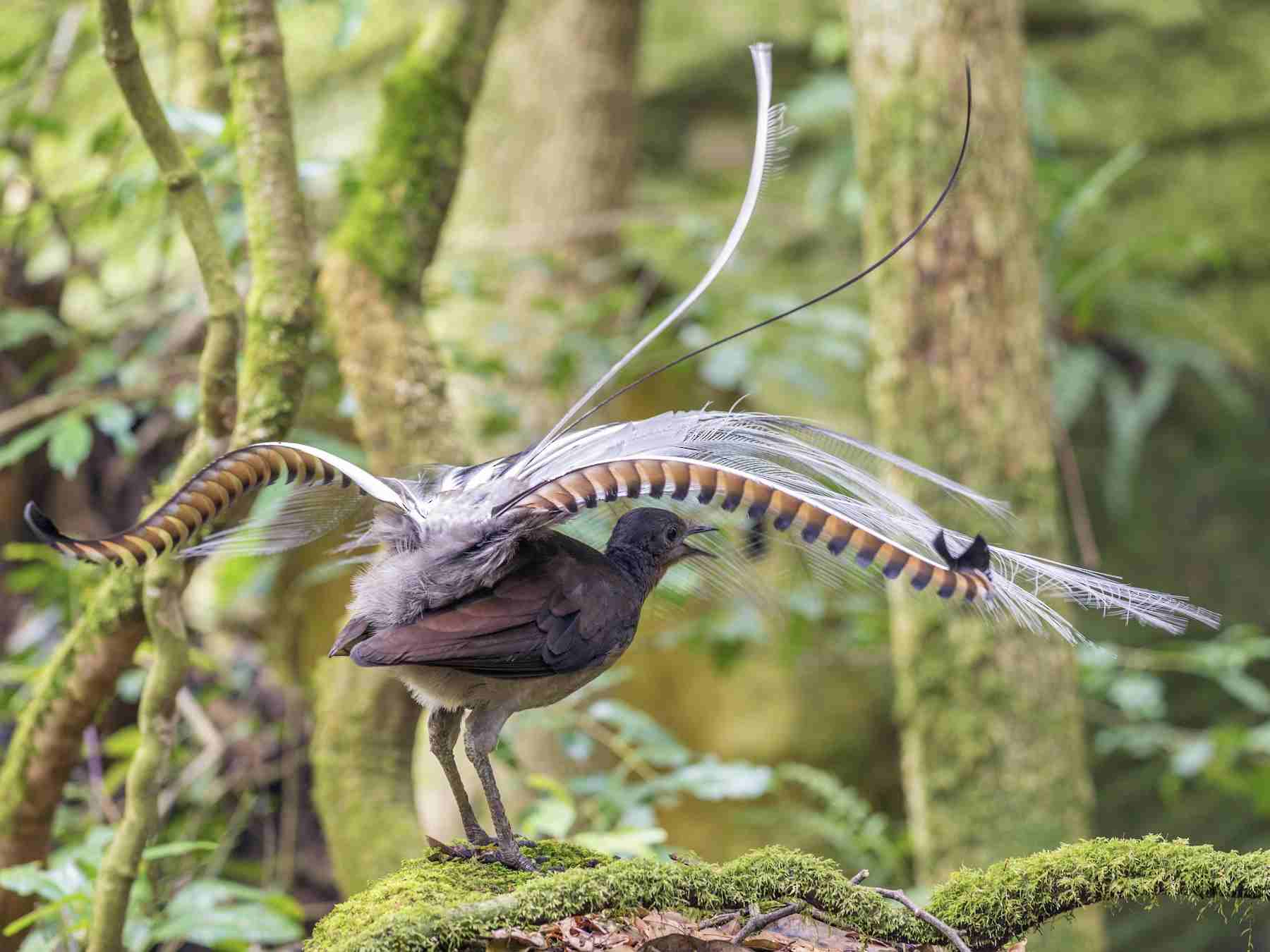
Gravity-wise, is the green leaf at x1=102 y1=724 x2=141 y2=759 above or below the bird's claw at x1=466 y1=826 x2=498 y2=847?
below

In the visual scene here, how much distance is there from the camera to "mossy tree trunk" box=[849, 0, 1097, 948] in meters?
3.99

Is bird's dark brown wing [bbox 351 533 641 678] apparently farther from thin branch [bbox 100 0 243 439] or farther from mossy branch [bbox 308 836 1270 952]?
thin branch [bbox 100 0 243 439]

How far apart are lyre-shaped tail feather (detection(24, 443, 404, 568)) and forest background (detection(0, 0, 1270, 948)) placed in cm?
60

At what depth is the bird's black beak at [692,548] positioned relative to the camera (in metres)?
2.26

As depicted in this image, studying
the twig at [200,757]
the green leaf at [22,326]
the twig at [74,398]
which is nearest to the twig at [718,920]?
the twig at [200,757]

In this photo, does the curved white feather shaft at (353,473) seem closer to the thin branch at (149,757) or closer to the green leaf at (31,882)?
the thin branch at (149,757)

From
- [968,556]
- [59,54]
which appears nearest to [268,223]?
[968,556]

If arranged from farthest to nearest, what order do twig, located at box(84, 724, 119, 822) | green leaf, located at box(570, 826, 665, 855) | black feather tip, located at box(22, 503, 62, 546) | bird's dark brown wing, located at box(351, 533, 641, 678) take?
twig, located at box(84, 724, 119, 822) → green leaf, located at box(570, 826, 665, 855) → bird's dark brown wing, located at box(351, 533, 641, 678) → black feather tip, located at box(22, 503, 62, 546)

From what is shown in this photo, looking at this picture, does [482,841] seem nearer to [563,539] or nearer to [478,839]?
[478,839]

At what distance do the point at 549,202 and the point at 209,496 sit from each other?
4.20 metres

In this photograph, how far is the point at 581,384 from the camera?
527 cm

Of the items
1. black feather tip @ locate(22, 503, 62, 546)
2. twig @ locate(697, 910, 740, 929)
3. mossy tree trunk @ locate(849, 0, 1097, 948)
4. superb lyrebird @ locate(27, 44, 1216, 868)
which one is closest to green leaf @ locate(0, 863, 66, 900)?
superb lyrebird @ locate(27, 44, 1216, 868)

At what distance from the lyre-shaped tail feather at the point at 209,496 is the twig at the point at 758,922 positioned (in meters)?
0.86

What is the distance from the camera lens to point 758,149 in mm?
2049
